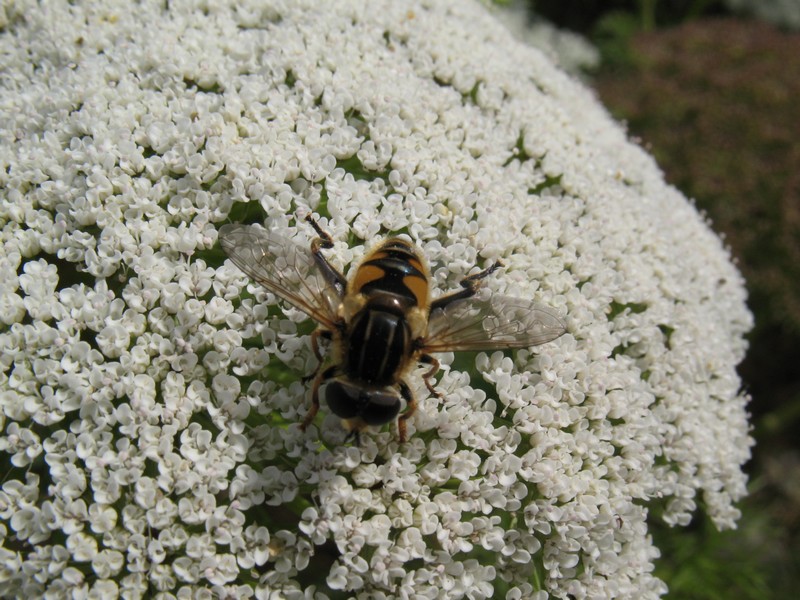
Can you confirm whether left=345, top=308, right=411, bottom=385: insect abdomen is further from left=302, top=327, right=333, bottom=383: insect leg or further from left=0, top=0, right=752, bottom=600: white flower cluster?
left=0, top=0, right=752, bottom=600: white flower cluster

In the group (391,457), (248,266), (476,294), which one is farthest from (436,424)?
(248,266)

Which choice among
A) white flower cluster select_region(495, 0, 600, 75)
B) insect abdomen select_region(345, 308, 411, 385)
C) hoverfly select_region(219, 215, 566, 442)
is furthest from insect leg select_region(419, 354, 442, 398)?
white flower cluster select_region(495, 0, 600, 75)

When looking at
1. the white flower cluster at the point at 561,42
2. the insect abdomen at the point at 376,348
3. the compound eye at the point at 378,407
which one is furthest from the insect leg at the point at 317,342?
the white flower cluster at the point at 561,42

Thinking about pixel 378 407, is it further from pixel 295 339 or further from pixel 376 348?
pixel 295 339

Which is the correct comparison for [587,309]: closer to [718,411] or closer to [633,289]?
[633,289]

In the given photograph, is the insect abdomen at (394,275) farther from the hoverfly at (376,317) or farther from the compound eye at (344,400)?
the compound eye at (344,400)

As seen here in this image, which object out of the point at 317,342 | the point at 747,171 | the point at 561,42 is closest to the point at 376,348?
the point at 317,342
